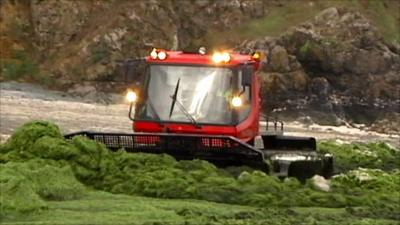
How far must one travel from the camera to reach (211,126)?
13453 millimetres

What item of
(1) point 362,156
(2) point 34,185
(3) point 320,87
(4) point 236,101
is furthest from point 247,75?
(3) point 320,87

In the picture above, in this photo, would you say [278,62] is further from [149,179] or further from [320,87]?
[149,179]

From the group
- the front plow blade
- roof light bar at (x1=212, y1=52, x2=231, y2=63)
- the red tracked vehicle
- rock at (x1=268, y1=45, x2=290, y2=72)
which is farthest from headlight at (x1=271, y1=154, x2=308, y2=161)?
rock at (x1=268, y1=45, x2=290, y2=72)

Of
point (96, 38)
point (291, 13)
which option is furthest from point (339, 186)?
point (291, 13)

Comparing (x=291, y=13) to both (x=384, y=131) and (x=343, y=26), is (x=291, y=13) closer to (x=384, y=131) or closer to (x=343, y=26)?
(x=343, y=26)

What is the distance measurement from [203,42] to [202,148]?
50.7 meters

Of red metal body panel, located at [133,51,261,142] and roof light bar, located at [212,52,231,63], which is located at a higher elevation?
roof light bar, located at [212,52,231,63]

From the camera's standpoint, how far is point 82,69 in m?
56.6

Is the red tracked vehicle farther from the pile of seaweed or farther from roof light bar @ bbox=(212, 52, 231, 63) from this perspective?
the pile of seaweed

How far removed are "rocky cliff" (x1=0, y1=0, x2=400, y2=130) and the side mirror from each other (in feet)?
131

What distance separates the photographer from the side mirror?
13258 millimetres

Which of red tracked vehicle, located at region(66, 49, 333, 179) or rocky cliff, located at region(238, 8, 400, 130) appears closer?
red tracked vehicle, located at region(66, 49, 333, 179)

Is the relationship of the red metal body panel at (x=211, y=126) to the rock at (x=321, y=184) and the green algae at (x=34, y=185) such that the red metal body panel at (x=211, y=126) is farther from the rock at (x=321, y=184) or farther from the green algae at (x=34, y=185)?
the green algae at (x=34, y=185)

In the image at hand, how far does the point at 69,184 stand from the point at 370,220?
323cm
